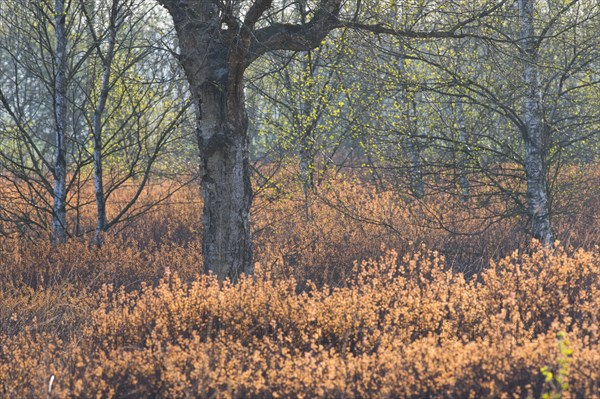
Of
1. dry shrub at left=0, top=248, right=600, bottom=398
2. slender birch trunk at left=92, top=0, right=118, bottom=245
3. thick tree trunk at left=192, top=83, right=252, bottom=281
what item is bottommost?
dry shrub at left=0, top=248, right=600, bottom=398

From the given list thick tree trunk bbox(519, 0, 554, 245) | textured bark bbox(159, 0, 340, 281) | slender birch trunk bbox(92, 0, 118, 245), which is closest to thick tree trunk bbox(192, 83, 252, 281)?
textured bark bbox(159, 0, 340, 281)

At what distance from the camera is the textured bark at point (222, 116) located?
237 inches

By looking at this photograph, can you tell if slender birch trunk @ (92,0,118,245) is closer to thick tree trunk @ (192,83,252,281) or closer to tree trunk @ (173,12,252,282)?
tree trunk @ (173,12,252,282)

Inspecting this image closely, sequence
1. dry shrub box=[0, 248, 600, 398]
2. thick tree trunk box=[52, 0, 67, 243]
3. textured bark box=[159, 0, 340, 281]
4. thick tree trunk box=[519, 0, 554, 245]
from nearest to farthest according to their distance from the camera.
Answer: dry shrub box=[0, 248, 600, 398] < textured bark box=[159, 0, 340, 281] < thick tree trunk box=[519, 0, 554, 245] < thick tree trunk box=[52, 0, 67, 243]

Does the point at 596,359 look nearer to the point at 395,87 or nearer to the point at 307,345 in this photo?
the point at 307,345

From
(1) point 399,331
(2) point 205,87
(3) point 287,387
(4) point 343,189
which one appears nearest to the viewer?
(3) point 287,387

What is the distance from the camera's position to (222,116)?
19.8 ft

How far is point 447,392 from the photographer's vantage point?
3285 millimetres

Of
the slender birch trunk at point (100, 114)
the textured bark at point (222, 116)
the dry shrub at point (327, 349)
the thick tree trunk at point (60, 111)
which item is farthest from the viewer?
the thick tree trunk at point (60, 111)

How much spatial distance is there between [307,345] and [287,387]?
0.95m

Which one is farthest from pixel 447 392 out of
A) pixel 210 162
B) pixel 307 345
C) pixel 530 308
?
pixel 210 162

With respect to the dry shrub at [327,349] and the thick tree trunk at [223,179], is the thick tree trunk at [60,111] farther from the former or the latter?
the dry shrub at [327,349]

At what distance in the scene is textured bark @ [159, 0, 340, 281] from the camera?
237 inches

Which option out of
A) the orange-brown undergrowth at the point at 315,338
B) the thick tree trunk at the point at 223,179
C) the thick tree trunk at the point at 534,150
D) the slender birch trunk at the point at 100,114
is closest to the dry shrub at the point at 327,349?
the orange-brown undergrowth at the point at 315,338
